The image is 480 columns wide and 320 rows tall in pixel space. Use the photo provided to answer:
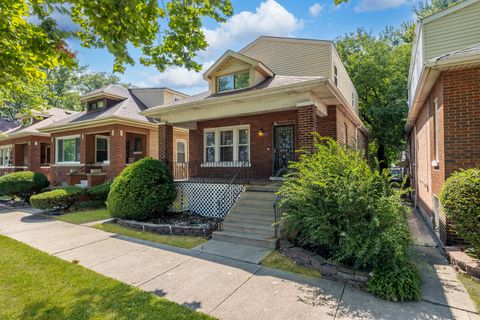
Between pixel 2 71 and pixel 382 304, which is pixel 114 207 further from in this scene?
pixel 382 304

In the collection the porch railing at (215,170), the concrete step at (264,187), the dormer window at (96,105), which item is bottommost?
the concrete step at (264,187)

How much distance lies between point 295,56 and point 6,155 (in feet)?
86.1

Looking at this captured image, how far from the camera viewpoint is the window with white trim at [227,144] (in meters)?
11.5

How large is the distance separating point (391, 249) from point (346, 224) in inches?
29.4

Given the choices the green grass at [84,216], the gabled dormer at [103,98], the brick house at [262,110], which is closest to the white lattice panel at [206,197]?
the brick house at [262,110]

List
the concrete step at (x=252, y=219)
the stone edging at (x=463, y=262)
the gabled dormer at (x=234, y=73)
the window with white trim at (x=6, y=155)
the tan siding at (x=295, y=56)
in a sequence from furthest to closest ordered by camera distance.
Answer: the window with white trim at (x=6, y=155), the tan siding at (x=295, y=56), the gabled dormer at (x=234, y=73), the concrete step at (x=252, y=219), the stone edging at (x=463, y=262)

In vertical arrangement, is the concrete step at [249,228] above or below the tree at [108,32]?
below

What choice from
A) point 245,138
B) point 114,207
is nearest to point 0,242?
point 114,207

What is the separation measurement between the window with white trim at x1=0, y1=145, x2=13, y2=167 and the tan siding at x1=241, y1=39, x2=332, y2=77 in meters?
23.0

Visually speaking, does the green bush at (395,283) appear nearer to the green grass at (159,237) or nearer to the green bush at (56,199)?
the green grass at (159,237)

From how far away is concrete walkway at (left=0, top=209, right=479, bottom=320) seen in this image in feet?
11.3

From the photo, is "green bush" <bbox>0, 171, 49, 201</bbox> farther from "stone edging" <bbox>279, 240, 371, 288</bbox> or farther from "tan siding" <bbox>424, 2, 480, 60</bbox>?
"tan siding" <bbox>424, 2, 480, 60</bbox>

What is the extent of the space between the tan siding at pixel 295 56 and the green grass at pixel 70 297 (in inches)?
417

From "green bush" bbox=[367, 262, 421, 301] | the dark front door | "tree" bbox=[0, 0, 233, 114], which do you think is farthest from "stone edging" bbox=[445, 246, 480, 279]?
"tree" bbox=[0, 0, 233, 114]
